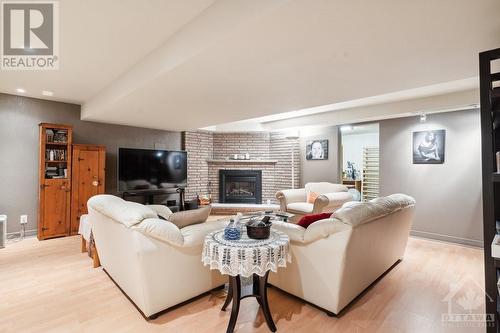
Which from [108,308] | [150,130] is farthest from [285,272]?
[150,130]

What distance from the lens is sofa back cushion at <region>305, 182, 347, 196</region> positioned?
517 cm

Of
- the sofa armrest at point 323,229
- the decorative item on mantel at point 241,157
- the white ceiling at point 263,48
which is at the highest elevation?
the white ceiling at point 263,48

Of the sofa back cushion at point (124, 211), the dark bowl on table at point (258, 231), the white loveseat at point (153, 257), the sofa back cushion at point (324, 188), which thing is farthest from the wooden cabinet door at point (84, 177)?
the sofa back cushion at point (324, 188)

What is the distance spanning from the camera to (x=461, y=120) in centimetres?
401

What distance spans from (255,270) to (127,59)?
2650 mm

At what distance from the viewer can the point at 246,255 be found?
165cm

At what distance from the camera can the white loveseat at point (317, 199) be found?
4.50m

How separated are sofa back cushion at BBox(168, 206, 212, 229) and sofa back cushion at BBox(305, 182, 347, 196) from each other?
3417 mm

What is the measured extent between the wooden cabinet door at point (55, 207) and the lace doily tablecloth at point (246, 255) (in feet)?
12.3

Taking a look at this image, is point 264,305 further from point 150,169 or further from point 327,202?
point 150,169

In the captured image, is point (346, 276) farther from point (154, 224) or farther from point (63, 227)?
point (63, 227)

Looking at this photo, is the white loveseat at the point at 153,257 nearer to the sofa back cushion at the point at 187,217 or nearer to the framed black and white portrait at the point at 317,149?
the sofa back cushion at the point at 187,217

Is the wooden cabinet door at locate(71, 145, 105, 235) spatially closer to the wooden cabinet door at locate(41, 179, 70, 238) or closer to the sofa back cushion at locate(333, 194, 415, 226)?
the wooden cabinet door at locate(41, 179, 70, 238)

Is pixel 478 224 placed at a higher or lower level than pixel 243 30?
lower
